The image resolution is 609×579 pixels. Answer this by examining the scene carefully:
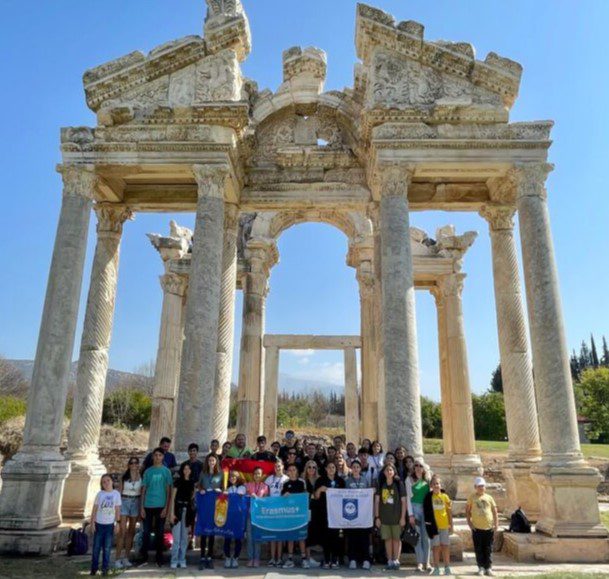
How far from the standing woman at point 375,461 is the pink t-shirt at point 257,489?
2.34 meters

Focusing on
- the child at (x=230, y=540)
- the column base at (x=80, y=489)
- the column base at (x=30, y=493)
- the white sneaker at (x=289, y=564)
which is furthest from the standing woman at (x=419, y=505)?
the column base at (x=80, y=489)

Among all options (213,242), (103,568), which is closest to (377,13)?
(213,242)

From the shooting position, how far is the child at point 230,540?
10594mm

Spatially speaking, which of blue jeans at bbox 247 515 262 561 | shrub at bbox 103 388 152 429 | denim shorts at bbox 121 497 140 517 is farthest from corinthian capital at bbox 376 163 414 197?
shrub at bbox 103 388 152 429

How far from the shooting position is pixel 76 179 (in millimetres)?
15266

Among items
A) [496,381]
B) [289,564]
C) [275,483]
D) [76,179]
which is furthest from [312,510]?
[496,381]

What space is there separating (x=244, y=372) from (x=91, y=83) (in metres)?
11.9

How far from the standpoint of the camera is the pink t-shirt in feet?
36.3

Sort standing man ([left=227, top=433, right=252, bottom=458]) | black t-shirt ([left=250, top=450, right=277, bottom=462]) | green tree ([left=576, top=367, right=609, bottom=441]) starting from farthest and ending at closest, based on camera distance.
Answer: green tree ([left=576, top=367, right=609, bottom=441]), standing man ([left=227, top=433, right=252, bottom=458]), black t-shirt ([left=250, top=450, right=277, bottom=462])

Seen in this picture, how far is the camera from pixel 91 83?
1588 centimetres

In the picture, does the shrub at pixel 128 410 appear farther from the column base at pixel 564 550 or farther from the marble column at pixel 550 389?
the column base at pixel 564 550

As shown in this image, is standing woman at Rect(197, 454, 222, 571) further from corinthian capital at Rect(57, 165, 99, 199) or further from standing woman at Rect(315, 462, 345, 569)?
corinthian capital at Rect(57, 165, 99, 199)

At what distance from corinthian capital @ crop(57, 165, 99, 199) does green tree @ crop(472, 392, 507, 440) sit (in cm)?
4945

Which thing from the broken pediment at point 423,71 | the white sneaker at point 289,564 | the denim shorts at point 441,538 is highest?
the broken pediment at point 423,71
